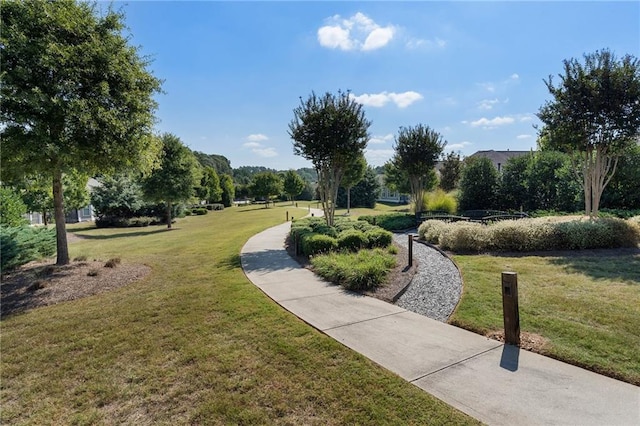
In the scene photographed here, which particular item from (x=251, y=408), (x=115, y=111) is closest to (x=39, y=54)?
(x=115, y=111)

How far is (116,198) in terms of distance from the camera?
1044 inches

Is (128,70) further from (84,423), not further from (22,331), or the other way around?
(84,423)

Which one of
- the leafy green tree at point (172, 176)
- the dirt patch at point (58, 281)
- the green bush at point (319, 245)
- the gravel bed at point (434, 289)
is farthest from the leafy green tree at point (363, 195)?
the dirt patch at point (58, 281)

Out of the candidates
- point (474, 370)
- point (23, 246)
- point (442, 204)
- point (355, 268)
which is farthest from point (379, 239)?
point (442, 204)

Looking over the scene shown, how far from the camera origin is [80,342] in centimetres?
450

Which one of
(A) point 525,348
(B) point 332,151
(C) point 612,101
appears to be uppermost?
(C) point 612,101

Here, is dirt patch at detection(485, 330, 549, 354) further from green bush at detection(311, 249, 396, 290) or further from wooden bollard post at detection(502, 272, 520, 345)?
green bush at detection(311, 249, 396, 290)

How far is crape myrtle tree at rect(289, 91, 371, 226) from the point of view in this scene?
1215cm

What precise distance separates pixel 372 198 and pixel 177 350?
42.9m

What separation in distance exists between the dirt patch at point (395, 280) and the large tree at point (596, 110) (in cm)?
748

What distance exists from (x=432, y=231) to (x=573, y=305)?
628 centimetres

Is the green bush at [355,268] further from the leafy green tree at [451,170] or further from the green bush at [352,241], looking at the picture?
the leafy green tree at [451,170]

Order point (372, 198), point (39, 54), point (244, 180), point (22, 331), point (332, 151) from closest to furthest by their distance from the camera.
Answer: point (22, 331)
point (39, 54)
point (332, 151)
point (372, 198)
point (244, 180)

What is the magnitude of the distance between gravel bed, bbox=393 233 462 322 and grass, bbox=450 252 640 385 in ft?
0.66
